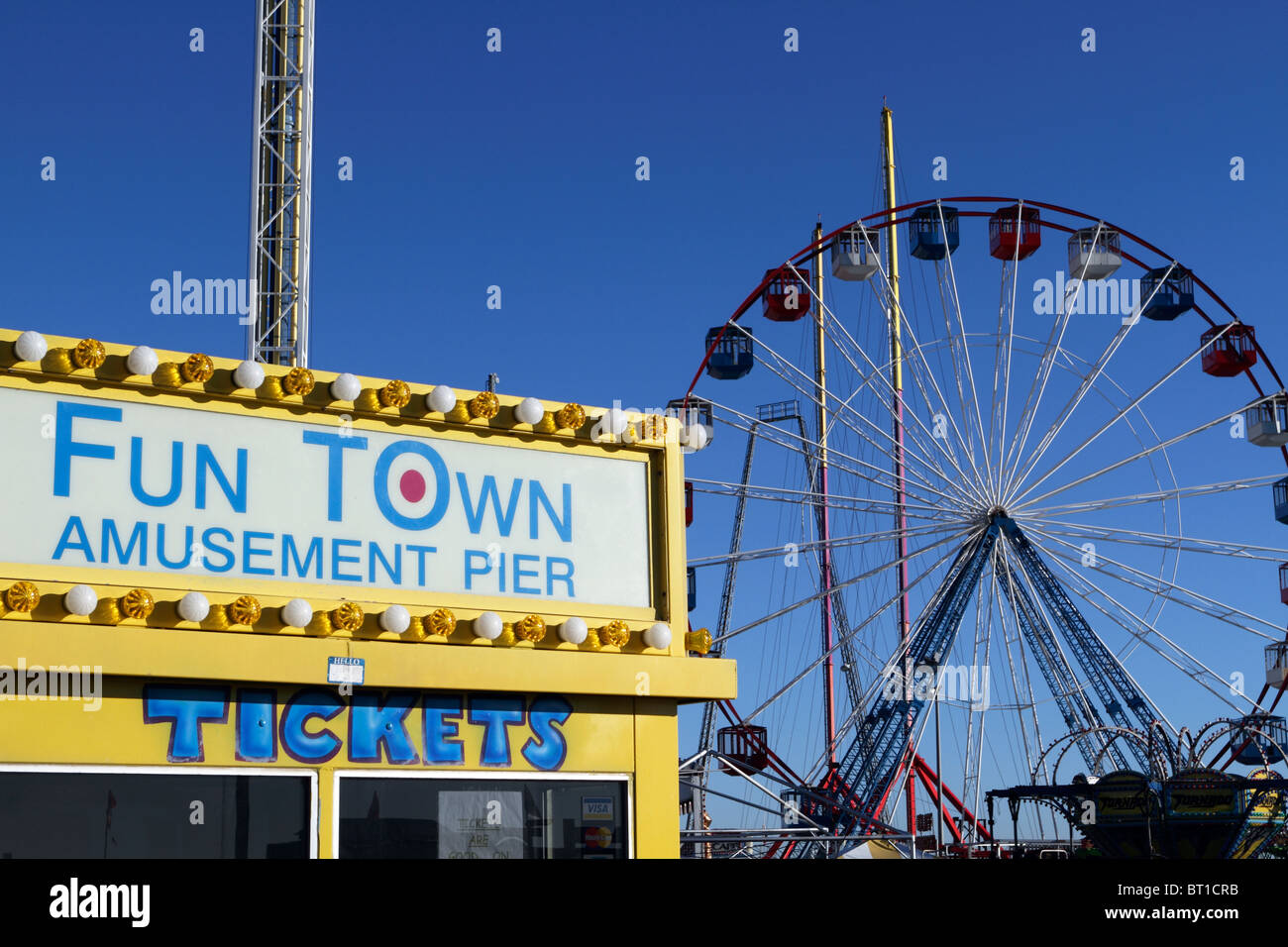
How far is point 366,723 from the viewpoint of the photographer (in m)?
9.88

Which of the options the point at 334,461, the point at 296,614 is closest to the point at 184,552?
the point at 296,614

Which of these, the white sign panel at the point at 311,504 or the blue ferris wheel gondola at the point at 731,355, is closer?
the white sign panel at the point at 311,504

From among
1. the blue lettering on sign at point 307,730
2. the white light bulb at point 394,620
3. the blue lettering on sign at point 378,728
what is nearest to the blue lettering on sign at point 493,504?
the white light bulb at point 394,620

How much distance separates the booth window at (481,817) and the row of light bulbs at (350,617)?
1.02 meters

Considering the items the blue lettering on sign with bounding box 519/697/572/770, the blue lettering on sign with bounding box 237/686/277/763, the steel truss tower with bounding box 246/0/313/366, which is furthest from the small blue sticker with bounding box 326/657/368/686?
the steel truss tower with bounding box 246/0/313/366

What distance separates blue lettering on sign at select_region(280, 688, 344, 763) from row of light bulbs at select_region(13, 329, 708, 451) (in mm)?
2127

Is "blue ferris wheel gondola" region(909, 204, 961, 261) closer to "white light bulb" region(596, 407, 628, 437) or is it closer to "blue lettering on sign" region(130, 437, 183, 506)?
"white light bulb" region(596, 407, 628, 437)

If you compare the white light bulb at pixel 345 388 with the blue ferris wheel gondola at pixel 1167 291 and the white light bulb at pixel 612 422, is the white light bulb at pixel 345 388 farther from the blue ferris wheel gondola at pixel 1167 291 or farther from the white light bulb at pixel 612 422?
the blue ferris wheel gondola at pixel 1167 291

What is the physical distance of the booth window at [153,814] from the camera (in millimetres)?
8625

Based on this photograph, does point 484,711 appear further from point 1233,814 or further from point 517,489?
point 1233,814

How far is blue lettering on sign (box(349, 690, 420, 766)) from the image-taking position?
981cm

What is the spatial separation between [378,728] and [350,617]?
2.56 feet

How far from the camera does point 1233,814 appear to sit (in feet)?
110

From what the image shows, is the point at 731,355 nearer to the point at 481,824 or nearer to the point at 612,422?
the point at 612,422
